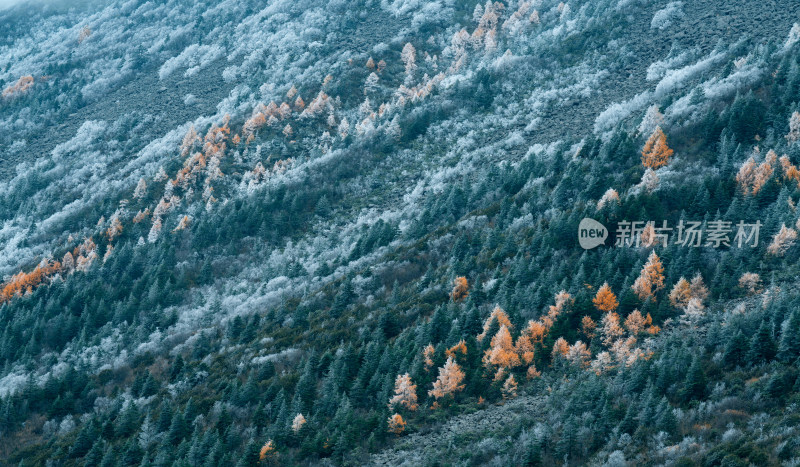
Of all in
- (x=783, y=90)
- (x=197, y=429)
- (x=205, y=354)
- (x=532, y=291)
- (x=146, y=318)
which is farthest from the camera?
(x=146, y=318)

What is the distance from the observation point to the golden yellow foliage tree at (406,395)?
152 ft

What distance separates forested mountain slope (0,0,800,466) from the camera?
1681 inches

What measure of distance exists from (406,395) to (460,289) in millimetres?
15848

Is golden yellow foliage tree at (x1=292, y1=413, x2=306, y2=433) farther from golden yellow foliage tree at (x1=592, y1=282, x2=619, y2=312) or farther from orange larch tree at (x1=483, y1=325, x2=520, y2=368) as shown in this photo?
golden yellow foliage tree at (x1=592, y1=282, x2=619, y2=312)

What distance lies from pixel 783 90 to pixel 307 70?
89.0 m

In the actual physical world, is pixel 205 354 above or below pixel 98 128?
below

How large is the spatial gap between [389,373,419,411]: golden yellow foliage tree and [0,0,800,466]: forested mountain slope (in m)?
0.23

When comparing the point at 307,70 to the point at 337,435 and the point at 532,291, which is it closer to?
the point at 532,291

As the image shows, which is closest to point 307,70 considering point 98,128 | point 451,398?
point 98,128

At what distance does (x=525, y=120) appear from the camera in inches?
4072

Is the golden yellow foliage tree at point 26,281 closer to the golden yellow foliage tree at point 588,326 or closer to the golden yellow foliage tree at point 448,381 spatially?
the golden yellow foliage tree at point 448,381

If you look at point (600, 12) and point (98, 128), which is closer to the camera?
point (600, 12)

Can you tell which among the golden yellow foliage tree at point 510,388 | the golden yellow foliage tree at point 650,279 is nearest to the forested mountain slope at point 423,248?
the golden yellow foliage tree at point 510,388

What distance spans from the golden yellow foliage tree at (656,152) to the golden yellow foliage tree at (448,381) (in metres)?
34.1
